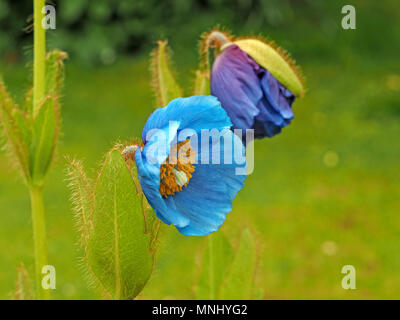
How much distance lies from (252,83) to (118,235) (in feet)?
0.96

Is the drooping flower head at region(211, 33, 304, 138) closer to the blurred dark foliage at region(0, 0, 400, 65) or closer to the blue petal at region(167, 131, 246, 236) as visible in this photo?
the blue petal at region(167, 131, 246, 236)

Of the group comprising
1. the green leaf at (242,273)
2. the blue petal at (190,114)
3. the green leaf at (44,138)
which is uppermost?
the green leaf at (44,138)

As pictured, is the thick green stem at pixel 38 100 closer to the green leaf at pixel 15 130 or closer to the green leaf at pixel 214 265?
the green leaf at pixel 15 130

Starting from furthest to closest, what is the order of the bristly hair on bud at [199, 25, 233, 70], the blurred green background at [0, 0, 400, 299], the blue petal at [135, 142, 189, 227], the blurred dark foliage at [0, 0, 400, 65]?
the blurred dark foliage at [0, 0, 400, 65] < the blurred green background at [0, 0, 400, 299] < the bristly hair on bud at [199, 25, 233, 70] < the blue petal at [135, 142, 189, 227]

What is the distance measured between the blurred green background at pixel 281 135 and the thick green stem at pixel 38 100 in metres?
0.77

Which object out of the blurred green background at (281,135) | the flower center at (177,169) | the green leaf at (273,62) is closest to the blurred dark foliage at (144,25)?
the blurred green background at (281,135)

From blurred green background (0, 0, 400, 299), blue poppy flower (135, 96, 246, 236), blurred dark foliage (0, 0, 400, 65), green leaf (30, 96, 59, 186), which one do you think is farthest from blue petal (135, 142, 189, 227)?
blurred dark foliage (0, 0, 400, 65)

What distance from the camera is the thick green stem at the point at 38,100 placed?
0.79m

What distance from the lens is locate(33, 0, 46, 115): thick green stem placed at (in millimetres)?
787

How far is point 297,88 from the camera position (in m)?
0.85

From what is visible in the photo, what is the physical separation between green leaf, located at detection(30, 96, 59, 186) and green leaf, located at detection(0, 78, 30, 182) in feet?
0.03
